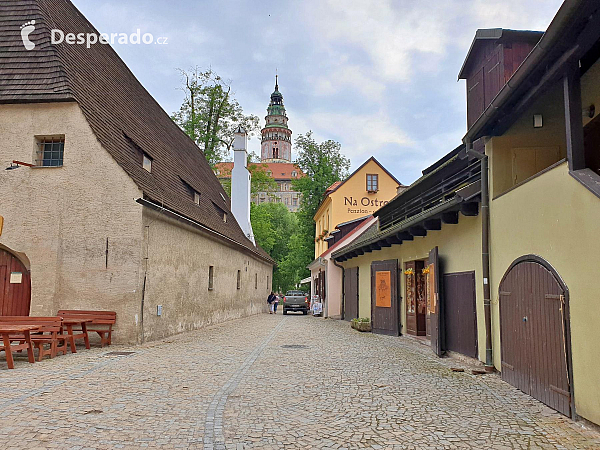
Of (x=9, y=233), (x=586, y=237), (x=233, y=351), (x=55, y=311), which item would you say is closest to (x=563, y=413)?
(x=586, y=237)

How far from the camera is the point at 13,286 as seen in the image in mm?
11594

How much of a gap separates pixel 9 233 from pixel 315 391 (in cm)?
859

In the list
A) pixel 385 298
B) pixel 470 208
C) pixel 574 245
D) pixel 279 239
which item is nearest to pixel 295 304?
pixel 385 298

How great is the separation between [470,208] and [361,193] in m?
22.5

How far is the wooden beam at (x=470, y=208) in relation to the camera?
9020mm

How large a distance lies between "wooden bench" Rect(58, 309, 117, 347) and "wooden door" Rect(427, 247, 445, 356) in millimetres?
7030

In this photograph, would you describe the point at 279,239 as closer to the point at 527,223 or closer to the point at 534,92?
the point at 527,223

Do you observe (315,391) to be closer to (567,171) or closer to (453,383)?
(453,383)

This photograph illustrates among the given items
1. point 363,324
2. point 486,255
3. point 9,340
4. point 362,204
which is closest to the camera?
point 9,340

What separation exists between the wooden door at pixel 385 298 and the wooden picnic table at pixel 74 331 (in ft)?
27.5

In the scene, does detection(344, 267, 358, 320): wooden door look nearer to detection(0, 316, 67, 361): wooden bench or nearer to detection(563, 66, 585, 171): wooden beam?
detection(0, 316, 67, 361): wooden bench

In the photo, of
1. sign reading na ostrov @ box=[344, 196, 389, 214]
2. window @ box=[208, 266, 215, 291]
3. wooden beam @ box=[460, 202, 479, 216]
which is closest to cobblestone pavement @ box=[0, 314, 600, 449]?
wooden beam @ box=[460, 202, 479, 216]

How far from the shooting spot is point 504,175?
26.8 feet

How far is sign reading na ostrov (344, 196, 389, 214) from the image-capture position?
31266mm
